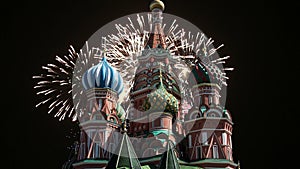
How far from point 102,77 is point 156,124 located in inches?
117

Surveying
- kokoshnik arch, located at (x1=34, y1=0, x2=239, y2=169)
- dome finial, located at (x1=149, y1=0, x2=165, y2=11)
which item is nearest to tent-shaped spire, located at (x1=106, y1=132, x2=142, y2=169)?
kokoshnik arch, located at (x1=34, y1=0, x2=239, y2=169)

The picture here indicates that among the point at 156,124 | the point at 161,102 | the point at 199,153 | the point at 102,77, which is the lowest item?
the point at 199,153

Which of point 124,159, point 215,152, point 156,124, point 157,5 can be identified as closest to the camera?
point 124,159

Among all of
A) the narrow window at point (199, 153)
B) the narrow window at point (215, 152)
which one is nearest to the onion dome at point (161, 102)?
the narrow window at point (199, 153)

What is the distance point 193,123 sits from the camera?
2139cm

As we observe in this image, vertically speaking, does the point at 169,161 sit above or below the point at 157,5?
below

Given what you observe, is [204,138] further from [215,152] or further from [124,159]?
[124,159]

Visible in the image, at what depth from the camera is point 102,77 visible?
21.8m

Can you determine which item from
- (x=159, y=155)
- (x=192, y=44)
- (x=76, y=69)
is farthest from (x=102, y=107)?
(x=192, y=44)

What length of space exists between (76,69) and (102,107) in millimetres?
1915

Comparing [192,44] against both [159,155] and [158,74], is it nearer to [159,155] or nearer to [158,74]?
[158,74]

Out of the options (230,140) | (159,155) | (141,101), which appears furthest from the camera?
(141,101)

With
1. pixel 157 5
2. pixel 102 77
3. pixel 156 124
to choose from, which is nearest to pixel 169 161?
pixel 156 124

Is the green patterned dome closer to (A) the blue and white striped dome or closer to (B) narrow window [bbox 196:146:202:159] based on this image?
(A) the blue and white striped dome
